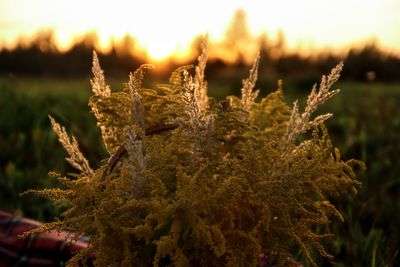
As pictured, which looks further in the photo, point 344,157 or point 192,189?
point 344,157

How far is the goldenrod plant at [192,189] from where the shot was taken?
3.93 feet

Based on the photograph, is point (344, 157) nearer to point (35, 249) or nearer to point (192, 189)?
point (35, 249)

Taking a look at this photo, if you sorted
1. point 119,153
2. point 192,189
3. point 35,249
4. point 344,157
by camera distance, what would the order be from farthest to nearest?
point 344,157 < point 35,249 < point 119,153 < point 192,189


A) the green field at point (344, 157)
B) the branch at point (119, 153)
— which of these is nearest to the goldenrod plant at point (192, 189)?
the branch at point (119, 153)

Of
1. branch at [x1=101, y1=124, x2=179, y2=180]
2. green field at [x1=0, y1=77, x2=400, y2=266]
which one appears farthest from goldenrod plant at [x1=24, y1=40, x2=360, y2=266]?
A: green field at [x1=0, y1=77, x2=400, y2=266]

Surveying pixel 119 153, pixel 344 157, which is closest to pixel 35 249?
pixel 119 153

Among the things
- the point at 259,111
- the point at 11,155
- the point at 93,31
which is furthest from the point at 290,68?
the point at 259,111

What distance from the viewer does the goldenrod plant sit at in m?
1.20

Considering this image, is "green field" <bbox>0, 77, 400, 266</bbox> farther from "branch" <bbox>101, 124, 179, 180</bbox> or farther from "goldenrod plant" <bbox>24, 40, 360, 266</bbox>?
"branch" <bbox>101, 124, 179, 180</bbox>

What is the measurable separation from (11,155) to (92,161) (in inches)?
26.4

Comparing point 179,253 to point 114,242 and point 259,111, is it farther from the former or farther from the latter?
point 259,111

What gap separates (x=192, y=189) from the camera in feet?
3.87

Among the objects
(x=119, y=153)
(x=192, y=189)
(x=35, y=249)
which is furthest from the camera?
(x=35, y=249)

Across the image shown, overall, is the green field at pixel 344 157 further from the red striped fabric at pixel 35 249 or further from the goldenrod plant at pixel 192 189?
the goldenrod plant at pixel 192 189
